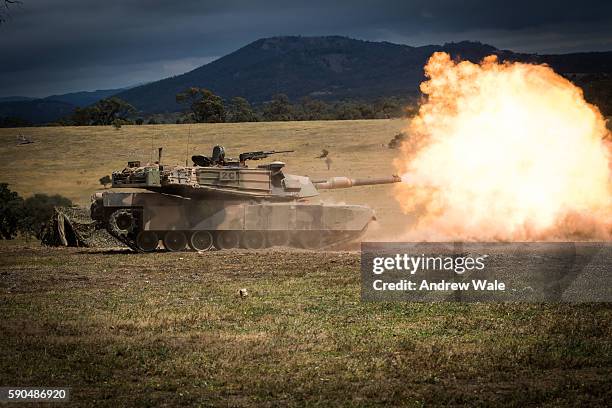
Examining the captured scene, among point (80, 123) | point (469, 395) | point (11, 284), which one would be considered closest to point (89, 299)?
point (11, 284)

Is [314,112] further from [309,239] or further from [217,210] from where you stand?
[217,210]

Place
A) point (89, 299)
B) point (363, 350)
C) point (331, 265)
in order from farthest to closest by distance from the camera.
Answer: point (331, 265)
point (89, 299)
point (363, 350)

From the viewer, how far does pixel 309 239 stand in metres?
35.8

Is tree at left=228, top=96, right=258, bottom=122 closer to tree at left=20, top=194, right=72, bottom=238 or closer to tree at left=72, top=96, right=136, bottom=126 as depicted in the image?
tree at left=72, top=96, right=136, bottom=126

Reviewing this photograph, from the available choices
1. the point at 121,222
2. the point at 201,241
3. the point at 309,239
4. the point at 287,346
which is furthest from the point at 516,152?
the point at 287,346

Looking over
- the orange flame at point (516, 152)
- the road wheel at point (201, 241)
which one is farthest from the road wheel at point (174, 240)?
the orange flame at point (516, 152)

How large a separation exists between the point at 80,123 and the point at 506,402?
11322 cm

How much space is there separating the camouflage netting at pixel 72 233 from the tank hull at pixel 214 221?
4.69 m

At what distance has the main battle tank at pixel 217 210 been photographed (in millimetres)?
34031

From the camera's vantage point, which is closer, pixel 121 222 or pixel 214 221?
pixel 121 222

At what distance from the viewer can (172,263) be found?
99.3ft

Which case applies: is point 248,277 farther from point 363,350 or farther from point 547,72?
point 547,72

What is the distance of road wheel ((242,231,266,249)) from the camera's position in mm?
35250

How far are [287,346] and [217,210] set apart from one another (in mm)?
17969
